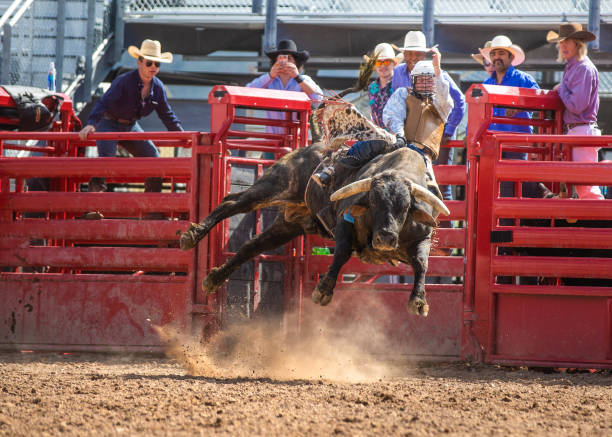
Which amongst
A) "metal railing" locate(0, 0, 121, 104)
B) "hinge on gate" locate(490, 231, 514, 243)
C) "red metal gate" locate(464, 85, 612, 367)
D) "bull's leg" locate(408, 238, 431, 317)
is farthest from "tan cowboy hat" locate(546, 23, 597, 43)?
"metal railing" locate(0, 0, 121, 104)

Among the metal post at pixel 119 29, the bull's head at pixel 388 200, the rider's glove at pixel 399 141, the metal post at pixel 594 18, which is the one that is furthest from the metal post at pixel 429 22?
the bull's head at pixel 388 200

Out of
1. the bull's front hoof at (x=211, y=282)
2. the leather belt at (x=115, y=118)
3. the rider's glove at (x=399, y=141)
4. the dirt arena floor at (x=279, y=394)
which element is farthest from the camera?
the leather belt at (x=115, y=118)

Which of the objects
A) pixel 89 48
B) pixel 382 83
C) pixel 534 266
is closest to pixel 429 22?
pixel 382 83

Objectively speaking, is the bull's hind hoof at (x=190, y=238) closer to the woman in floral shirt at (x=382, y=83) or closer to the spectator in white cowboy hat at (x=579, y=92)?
the woman in floral shirt at (x=382, y=83)

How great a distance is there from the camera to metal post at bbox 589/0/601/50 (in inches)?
402

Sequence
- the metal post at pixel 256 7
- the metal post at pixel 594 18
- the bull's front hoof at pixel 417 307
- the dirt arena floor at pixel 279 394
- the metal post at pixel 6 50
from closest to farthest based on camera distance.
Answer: the dirt arena floor at pixel 279 394, the bull's front hoof at pixel 417 307, the metal post at pixel 6 50, the metal post at pixel 594 18, the metal post at pixel 256 7

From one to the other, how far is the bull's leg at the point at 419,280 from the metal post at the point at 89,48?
6.43 meters

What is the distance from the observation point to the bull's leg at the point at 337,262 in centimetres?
542

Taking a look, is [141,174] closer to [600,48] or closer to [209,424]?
[209,424]

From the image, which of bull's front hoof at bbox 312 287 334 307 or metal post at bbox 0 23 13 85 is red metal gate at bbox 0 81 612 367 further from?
metal post at bbox 0 23 13 85

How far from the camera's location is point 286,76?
7828mm

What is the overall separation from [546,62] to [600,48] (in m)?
0.64

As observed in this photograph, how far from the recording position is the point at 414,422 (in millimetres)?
4074

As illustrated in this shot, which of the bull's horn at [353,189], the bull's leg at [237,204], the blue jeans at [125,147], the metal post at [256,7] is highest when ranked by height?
the metal post at [256,7]
